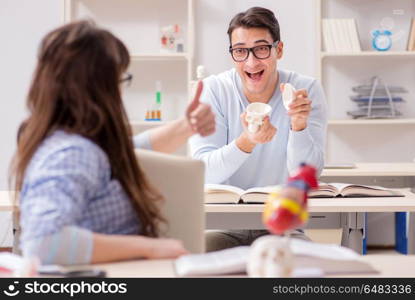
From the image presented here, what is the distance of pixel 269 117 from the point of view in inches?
103

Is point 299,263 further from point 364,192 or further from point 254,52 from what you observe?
point 254,52

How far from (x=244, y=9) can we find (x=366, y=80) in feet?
3.24

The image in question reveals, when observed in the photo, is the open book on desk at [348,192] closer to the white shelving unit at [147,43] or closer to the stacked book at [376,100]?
the stacked book at [376,100]

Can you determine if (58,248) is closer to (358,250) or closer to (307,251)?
(307,251)

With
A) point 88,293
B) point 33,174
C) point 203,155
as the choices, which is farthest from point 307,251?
point 203,155

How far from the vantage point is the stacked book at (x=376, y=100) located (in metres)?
4.64

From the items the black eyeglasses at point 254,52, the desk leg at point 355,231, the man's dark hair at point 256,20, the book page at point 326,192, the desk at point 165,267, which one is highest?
the man's dark hair at point 256,20

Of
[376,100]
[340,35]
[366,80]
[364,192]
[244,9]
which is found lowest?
[364,192]

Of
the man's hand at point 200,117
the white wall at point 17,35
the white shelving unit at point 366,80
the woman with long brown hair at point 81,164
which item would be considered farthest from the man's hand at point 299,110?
the white wall at point 17,35

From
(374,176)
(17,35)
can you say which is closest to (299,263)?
(374,176)

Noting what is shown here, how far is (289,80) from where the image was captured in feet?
9.17

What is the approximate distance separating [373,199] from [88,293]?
1.51m

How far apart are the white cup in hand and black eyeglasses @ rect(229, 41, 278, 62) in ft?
1.42

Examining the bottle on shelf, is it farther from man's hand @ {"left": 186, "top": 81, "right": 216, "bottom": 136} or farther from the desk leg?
man's hand @ {"left": 186, "top": 81, "right": 216, "bottom": 136}
